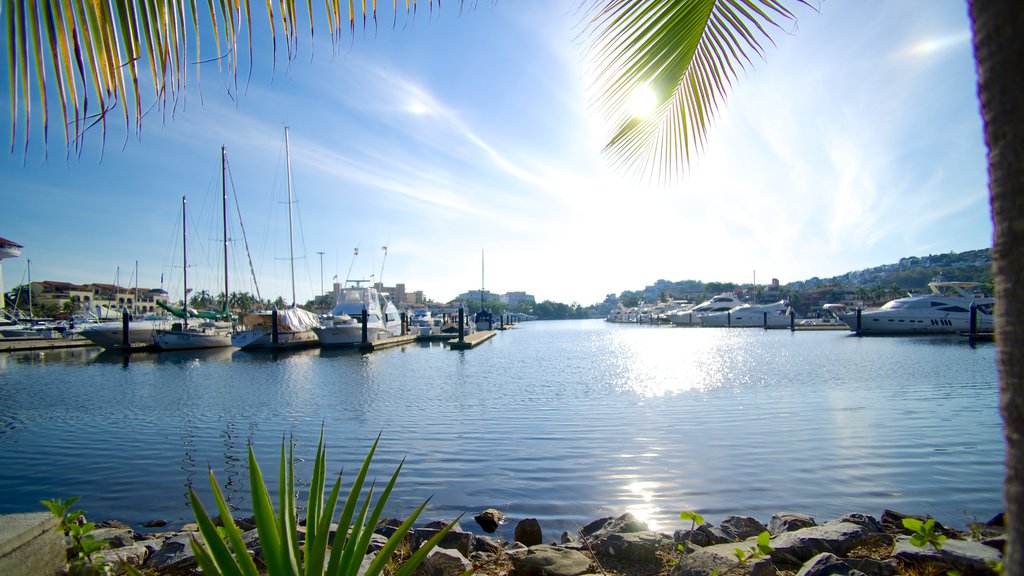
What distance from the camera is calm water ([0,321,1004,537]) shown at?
276 inches

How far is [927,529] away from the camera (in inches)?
128

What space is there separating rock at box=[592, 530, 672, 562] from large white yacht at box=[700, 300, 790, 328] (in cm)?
7365

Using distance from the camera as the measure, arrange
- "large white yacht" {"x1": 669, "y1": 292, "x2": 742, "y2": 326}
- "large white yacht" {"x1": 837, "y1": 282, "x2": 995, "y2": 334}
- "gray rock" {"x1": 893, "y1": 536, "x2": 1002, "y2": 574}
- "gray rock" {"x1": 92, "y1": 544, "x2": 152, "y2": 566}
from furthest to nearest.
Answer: "large white yacht" {"x1": 669, "y1": 292, "x2": 742, "y2": 326}, "large white yacht" {"x1": 837, "y1": 282, "x2": 995, "y2": 334}, "gray rock" {"x1": 92, "y1": 544, "x2": 152, "y2": 566}, "gray rock" {"x1": 893, "y1": 536, "x2": 1002, "y2": 574}

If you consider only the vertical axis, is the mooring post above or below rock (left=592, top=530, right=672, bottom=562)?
above

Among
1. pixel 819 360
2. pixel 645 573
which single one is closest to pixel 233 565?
pixel 645 573

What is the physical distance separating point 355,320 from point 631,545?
37523mm

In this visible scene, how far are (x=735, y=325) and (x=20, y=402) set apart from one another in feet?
251

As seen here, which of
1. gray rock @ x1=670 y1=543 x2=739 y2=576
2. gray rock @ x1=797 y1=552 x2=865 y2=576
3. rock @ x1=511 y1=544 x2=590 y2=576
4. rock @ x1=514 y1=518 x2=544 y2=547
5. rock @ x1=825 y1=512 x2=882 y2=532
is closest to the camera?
gray rock @ x1=797 y1=552 x2=865 y2=576

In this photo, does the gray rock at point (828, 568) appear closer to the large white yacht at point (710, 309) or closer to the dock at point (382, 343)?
the dock at point (382, 343)

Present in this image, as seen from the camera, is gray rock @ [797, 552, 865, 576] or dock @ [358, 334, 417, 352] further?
dock @ [358, 334, 417, 352]

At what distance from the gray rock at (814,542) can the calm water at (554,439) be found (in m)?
1.49

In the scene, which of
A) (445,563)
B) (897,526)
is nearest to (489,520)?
(445,563)

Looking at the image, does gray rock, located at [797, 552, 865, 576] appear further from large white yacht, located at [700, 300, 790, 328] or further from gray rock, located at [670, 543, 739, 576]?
large white yacht, located at [700, 300, 790, 328]

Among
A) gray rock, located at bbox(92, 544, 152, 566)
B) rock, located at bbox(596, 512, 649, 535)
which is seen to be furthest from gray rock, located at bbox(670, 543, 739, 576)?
gray rock, located at bbox(92, 544, 152, 566)
